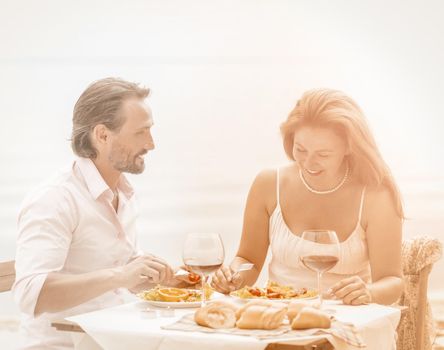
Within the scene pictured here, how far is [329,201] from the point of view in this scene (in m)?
2.93

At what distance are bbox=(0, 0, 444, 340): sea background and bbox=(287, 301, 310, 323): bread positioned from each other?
2022mm

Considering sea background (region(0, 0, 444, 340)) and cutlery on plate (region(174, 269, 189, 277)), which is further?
sea background (region(0, 0, 444, 340))

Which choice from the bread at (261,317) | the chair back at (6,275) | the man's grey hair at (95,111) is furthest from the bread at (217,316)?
the chair back at (6,275)

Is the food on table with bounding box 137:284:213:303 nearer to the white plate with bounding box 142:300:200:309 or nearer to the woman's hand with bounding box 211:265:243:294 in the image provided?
the white plate with bounding box 142:300:200:309

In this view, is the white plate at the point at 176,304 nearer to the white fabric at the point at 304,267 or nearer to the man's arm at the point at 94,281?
the man's arm at the point at 94,281

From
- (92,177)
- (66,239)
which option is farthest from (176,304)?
(92,177)

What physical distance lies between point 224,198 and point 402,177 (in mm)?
882

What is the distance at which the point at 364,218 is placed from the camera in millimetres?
2859

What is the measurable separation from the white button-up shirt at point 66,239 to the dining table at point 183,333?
326 mm

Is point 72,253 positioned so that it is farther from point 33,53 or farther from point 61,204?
point 33,53

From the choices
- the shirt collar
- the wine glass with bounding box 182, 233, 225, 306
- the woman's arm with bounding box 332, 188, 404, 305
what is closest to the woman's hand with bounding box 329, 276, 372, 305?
the woman's arm with bounding box 332, 188, 404, 305

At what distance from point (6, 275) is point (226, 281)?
0.92 m

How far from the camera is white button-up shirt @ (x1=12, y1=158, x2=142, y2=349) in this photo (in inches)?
94.7

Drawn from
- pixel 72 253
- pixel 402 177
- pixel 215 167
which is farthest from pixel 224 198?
pixel 72 253
